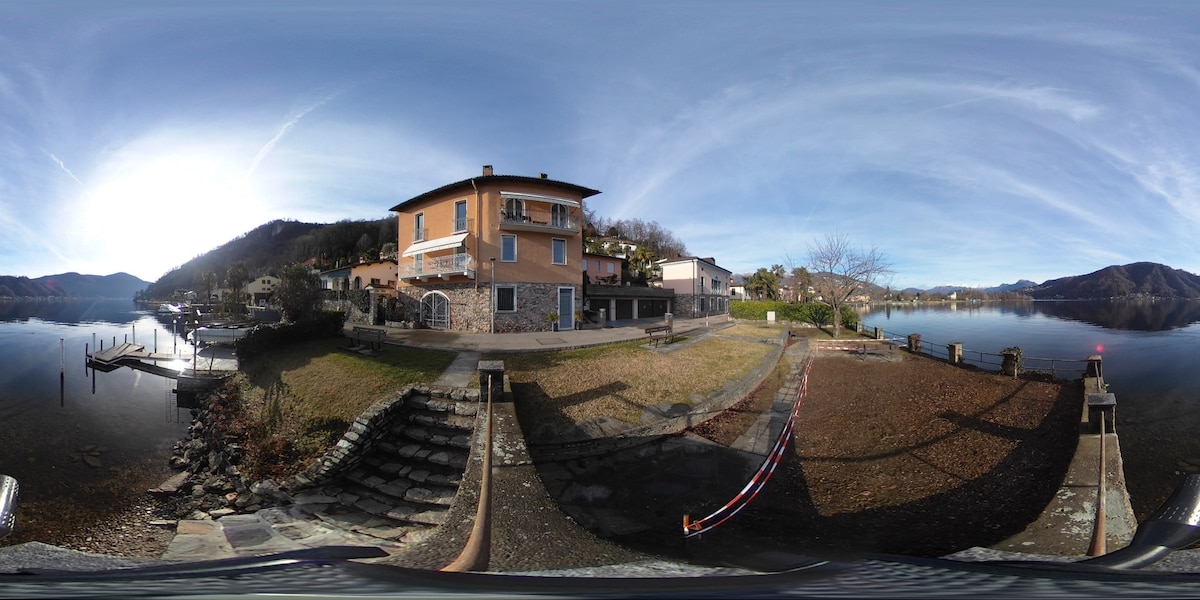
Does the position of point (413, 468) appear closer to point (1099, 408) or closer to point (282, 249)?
point (1099, 408)

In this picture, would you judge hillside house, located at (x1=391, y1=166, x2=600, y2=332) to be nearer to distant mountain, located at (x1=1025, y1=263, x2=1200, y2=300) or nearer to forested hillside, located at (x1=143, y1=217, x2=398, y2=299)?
forested hillside, located at (x1=143, y1=217, x2=398, y2=299)

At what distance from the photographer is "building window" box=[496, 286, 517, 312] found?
14.8 m

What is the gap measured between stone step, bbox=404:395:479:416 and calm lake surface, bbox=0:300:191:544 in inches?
167

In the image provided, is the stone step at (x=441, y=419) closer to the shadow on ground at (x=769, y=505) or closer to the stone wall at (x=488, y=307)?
the shadow on ground at (x=769, y=505)

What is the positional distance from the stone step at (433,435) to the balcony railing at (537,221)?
36.3 feet

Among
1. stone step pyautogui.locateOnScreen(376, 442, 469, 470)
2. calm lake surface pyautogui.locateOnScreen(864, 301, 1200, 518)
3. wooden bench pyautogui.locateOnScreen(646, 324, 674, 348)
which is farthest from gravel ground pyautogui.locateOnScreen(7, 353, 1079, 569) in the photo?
wooden bench pyautogui.locateOnScreen(646, 324, 674, 348)

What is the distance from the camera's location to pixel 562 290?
53.0ft

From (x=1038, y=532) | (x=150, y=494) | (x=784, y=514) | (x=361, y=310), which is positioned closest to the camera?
(x=1038, y=532)

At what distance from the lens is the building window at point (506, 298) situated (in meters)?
14.8

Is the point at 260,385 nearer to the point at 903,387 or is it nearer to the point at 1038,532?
the point at 1038,532

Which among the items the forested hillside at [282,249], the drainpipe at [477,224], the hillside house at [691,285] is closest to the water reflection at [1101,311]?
the hillside house at [691,285]

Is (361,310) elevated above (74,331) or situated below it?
above

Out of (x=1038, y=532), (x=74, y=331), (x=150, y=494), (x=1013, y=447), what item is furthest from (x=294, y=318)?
(x=74, y=331)

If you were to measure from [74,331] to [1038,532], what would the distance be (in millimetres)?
43819
